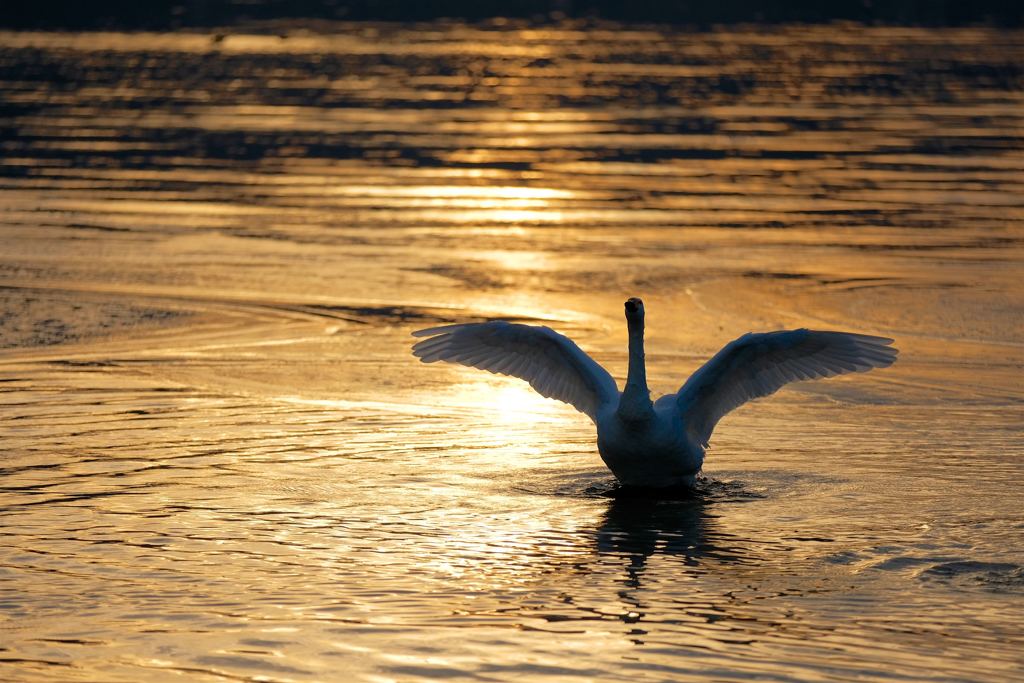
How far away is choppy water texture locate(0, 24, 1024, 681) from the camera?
30.0 feet

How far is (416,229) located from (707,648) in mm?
12926

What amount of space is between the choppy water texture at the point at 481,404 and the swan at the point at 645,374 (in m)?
0.29

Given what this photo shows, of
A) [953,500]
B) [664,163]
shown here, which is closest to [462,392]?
[953,500]

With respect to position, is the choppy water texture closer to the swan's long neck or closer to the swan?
the swan

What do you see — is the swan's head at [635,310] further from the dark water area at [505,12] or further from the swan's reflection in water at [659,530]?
the dark water area at [505,12]

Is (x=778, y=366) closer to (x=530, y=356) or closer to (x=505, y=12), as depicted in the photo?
(x=530, y=356)

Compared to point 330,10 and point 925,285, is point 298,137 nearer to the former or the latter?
point 925,285

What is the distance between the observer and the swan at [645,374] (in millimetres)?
11609

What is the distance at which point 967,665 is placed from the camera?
866cm

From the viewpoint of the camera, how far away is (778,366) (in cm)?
1234

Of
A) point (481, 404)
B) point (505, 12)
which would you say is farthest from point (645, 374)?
point (505, 12)

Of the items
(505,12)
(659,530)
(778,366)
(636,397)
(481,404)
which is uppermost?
(505,12)

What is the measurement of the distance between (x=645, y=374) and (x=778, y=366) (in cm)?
81

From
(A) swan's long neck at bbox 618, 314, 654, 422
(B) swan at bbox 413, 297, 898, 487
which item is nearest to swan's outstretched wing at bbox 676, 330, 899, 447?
(B) swan at bbox 413, 297, 898, 487
